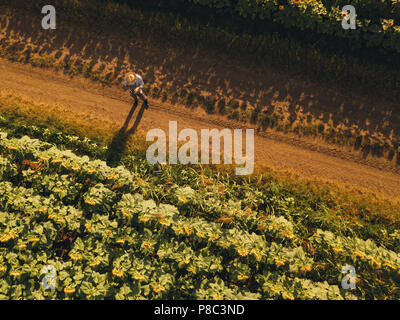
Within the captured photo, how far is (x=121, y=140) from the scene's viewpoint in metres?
11.1

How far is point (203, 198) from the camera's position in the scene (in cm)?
973

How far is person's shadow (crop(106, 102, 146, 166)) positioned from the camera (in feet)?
35.0

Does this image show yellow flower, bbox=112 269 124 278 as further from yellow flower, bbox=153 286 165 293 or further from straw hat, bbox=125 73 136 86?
straw hat, bbox=125 73 136 86

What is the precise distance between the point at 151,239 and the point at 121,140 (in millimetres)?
4944

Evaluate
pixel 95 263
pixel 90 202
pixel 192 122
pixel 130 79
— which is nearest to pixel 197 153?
pixel 192 122

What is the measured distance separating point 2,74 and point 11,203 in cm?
735

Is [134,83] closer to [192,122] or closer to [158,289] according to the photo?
[192,122]

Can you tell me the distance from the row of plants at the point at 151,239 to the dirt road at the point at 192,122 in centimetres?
273

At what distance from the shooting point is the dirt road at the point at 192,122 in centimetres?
1116

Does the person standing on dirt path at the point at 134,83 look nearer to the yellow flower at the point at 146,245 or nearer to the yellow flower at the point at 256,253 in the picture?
the yellow flower at the point at 146,245

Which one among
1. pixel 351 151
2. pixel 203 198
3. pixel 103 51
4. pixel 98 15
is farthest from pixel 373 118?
pixel 98 15

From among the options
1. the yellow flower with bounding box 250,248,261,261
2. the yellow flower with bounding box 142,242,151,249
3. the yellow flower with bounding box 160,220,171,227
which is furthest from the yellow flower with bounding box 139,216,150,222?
the yellow flower with bounding box 250,248,261,261

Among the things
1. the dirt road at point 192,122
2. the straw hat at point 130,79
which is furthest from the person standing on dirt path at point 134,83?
the dirt road at point 192,122

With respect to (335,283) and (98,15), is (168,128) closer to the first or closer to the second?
(98,15)
